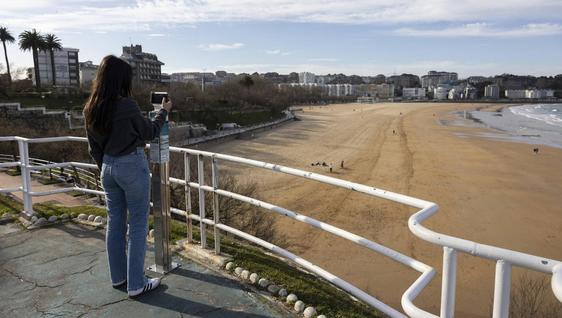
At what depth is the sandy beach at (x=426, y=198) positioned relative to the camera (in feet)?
34.9

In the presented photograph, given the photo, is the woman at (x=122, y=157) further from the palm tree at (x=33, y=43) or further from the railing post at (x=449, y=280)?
the palm tree at (x=33, y=43)

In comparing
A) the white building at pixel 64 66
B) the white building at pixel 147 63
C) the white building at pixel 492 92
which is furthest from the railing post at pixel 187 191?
the white building at pixel 492 92

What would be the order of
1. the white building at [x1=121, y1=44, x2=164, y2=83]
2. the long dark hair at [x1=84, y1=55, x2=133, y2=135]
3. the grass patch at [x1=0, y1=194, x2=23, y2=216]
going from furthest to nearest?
the white building at [x1=121, y1=44, x2=164, y2=83], the grass patch at [x1=0, y1=194, x2=23, y2=216], the long dark hair at [x1=84, y1=55, x2=133, y2=135]

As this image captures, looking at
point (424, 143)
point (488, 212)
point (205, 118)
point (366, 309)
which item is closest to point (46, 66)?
point (205, 118)

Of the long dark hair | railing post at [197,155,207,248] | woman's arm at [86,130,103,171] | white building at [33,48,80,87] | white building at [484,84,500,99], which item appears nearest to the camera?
the long dark hair

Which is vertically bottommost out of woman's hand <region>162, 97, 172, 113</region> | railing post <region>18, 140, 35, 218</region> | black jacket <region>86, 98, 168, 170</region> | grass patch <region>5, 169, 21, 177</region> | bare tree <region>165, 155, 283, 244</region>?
bare tree <region>165, 155, 283, 244</region>

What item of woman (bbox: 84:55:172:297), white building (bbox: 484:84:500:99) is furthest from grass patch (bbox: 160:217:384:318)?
white building (bbox: 484:84:500:99)

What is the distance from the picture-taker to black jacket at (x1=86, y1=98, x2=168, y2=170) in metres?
3.37

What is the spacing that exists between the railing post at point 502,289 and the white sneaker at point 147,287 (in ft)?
9.22

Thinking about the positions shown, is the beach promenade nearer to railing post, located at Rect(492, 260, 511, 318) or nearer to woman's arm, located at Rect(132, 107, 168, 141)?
woman's arm, located at Rect(132, 107, 168, 141)

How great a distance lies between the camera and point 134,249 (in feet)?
12.0

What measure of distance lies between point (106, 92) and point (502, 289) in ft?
9.37

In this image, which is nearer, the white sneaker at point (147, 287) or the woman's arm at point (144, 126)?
the woman's arm at point (144, 126)

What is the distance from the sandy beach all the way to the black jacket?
23.5ft
